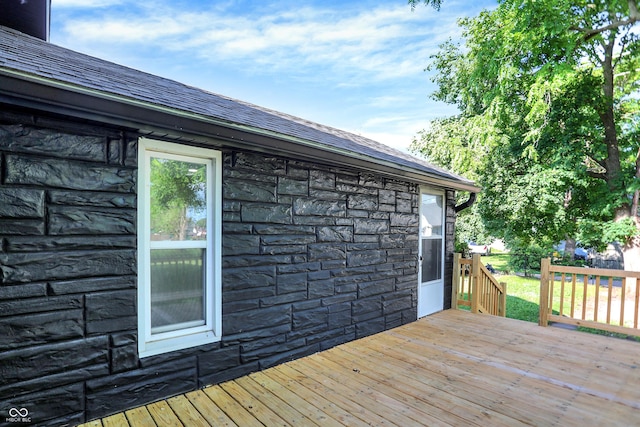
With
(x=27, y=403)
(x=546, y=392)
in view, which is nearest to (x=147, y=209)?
(x=27, y=403)

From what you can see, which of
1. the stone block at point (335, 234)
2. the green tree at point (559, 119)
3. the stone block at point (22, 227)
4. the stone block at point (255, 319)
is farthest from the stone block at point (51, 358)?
the green tree at point (559, 119)

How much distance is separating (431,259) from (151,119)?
4.63 m

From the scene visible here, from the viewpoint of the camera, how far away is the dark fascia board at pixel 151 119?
179 centimetres

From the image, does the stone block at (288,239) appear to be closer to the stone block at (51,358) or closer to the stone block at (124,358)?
the stone block at (124,358)

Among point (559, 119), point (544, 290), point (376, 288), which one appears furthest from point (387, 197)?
point (559, 119)

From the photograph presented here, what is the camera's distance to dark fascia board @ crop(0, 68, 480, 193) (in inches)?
70.5

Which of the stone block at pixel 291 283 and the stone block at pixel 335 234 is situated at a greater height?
the stone block at pixel 335 234

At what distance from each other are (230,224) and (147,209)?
669mm

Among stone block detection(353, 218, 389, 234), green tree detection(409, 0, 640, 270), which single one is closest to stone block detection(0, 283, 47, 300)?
stone block detection(353, 218, 389, 234)

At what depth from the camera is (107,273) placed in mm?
2291

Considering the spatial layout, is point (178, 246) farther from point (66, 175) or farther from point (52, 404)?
point (52, 404)

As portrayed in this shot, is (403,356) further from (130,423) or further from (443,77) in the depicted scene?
(443,77)

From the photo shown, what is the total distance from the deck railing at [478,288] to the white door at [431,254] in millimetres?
290

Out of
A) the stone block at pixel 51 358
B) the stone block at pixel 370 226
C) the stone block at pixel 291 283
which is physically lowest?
the stone block at pixel 51 358
